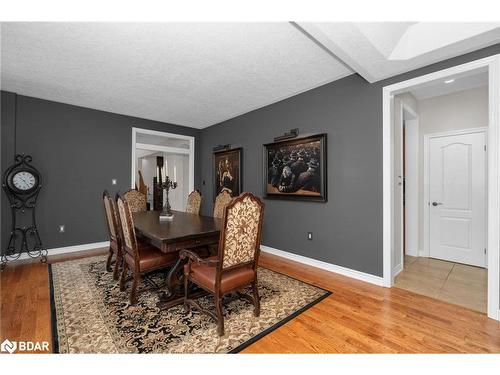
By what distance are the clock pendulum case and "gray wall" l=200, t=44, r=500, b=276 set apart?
12.7 feet

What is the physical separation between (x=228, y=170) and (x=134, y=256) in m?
2.97

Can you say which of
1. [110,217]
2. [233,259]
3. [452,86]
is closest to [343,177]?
[233,259]

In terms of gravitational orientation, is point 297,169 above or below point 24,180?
above

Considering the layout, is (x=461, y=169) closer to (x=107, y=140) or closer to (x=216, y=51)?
(x=216, y=51)

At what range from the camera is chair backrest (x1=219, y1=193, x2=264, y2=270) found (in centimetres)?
169

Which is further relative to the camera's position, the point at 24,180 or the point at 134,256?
the point at 24,180

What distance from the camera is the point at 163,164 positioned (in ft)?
26.2

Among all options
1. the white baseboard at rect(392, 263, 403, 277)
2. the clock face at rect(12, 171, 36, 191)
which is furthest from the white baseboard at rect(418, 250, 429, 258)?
the clock face at rect(12, 171, 36, 191)

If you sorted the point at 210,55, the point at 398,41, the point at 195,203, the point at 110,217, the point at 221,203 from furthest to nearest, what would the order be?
the point at 195,203, the point at 221,203, the point at 110,217, the point at 210,55, the point at 398,41

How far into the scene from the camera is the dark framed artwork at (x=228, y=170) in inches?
181

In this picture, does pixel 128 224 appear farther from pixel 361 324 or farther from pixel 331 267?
pixel 331 267

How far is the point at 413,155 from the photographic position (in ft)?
12.8

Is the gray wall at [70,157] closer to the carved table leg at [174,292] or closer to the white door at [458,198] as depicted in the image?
the carved table leg at [174,292]
